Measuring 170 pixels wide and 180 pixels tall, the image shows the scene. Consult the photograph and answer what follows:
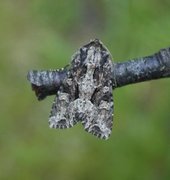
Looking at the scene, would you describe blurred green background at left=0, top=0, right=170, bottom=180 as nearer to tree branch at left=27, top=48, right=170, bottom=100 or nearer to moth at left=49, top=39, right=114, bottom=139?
moth at left=49, top=39, right=114, bottom=139

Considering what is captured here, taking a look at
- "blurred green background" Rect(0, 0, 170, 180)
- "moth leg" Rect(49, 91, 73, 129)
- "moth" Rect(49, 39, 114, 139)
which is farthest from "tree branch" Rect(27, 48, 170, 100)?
"blurred green background" Rect(0, 0, 170, 180)

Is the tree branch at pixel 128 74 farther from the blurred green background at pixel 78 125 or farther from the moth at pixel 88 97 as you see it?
the blurred green background at pixel 78 125

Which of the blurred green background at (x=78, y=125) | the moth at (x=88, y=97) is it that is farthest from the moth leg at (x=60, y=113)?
the blurred green background at (x=78, y=125)

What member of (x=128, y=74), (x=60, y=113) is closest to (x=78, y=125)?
(x=60, y=113)

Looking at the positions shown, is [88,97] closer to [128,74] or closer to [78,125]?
[128,74]

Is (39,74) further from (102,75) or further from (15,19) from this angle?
(15,19)

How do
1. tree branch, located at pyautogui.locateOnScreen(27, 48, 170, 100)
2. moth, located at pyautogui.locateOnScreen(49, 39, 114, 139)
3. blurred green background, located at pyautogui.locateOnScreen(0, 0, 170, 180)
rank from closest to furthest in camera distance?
tree branch, located at pyautogui.locateOnScreen(27, 48, 170, 100), moth, located at pyautogui.locateOnScreen(49, 39, 114, 139), blurred green background, located at pyautogui.locateOnScreen(0, 0, 170, 180)
